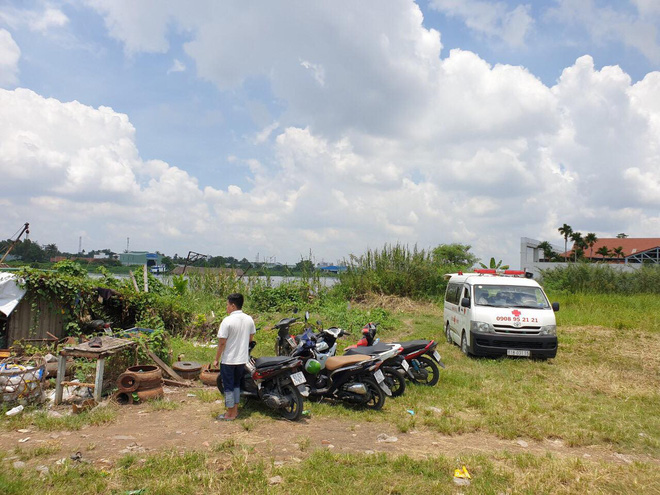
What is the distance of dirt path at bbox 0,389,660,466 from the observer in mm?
4797

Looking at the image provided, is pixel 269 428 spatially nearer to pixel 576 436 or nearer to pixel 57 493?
pixel 57 493

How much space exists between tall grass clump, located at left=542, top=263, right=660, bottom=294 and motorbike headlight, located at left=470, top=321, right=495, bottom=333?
56.2 ft

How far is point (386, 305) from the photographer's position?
19.7 meters

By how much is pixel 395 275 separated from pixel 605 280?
12067 millimetres

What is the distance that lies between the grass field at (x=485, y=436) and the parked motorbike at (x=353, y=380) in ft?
0.64

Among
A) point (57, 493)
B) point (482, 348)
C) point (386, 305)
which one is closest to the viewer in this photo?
point (57, 493)

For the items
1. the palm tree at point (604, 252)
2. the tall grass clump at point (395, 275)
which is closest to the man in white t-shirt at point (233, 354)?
the tall grass clump at point (395, 275)

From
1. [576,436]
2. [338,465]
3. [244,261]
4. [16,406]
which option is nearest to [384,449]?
[338,465]

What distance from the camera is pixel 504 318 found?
956 centimetres

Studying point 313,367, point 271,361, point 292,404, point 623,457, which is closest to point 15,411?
point 271,361

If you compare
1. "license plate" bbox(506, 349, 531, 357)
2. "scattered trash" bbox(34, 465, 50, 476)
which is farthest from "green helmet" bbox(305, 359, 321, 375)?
"license plate" bbox(506, 349, 531, 357)

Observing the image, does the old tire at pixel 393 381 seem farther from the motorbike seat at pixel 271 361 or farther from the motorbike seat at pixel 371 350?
the motorbike seat at pixel 271 361

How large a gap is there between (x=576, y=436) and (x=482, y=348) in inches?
163

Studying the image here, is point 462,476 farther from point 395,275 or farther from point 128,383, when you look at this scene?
point 395,275
